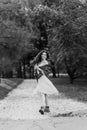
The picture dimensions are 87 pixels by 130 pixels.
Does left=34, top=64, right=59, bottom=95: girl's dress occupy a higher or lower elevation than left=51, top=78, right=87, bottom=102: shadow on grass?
higher

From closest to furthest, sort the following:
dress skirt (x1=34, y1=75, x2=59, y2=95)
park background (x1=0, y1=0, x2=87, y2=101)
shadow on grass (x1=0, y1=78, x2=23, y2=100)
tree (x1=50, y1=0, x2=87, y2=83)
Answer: dress skirt (x1=34, y1=75, x2=59, y2=95) → shadow on grass (x1=0, y1=78, x2=23, y2=100) → park background (x1=0, y1=0, x2=87, y2=101) → tree (x1=50, y1=0, x2=87, y2=83)

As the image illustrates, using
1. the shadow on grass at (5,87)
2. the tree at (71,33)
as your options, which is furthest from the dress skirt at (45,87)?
the tree at (71,33)

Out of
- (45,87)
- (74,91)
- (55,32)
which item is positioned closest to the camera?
(45,87)

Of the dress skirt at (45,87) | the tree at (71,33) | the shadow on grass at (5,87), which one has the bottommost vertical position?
the shadow on grass at (5,87)

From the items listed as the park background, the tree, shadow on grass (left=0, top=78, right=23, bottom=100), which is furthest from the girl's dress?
the tree

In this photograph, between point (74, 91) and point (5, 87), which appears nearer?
point (74, 91)

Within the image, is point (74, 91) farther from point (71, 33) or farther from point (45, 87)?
point (45, 87)

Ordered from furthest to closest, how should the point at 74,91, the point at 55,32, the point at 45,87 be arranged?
the point at 55,32 → the point at 74,91 → the point at 45,87

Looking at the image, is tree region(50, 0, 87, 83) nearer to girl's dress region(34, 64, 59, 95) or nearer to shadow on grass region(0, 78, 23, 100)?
shadow on grass region(0, 78, 23, 100)

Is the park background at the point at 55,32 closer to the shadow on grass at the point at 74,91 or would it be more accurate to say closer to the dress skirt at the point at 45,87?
the shadow on grass at the point at 74,91

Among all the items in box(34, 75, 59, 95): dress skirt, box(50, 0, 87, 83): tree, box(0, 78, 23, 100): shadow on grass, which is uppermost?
box(50, 0, 87, 83): tree

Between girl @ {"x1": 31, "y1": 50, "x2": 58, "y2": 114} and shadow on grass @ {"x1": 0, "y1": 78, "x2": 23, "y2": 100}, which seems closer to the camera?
girl @ {"x1": 31, "y1": 50, "x2": 58, "y2": 114}

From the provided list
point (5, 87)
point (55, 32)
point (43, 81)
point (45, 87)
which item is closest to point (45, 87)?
point (45, 87)

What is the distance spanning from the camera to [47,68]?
7680 mm
